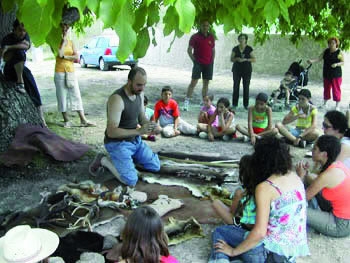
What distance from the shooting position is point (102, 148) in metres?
6.40

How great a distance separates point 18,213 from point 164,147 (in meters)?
3.11

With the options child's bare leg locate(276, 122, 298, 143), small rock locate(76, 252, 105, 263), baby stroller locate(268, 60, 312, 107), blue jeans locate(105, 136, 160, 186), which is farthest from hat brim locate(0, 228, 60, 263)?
baby stroller locate(268, 60, 312, 107)

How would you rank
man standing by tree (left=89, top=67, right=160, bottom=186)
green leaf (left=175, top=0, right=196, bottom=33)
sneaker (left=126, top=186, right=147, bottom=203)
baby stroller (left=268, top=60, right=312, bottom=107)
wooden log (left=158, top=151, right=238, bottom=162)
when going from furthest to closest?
baby stroller (left=268, top=60, right=312, bottom=107) < wooden log (left=158, top=151, right=238, bottom=162) < man standing by tree (left=89, top=67, right=160, bottom=186) < sneaker (left=126, top=186, right=147, bottom=203) < green leaf (left=175, top=0, right=196, bottom=33)

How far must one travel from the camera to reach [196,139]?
23.6 feet

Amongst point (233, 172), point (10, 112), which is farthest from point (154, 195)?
point (10, 112)

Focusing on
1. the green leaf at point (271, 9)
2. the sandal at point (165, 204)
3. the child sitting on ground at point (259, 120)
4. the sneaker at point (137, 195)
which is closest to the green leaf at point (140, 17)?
the green leaf at point (271, 9)

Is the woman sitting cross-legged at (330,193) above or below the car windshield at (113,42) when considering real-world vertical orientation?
below

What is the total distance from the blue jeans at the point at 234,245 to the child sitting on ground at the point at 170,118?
13.0ft

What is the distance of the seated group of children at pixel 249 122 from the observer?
6.70 meters

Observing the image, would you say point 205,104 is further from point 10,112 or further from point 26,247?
point 26,247

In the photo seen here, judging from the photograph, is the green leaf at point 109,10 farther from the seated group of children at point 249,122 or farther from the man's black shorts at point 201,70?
the man's black shorts at point 201,70

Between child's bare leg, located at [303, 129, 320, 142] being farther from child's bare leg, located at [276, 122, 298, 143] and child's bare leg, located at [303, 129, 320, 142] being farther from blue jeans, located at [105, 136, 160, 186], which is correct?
blue jeans, located at [105, 136, 160, 186]

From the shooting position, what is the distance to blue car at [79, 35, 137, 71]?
17.4 meters

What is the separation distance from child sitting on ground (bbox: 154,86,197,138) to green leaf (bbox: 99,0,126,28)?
5.61 m
